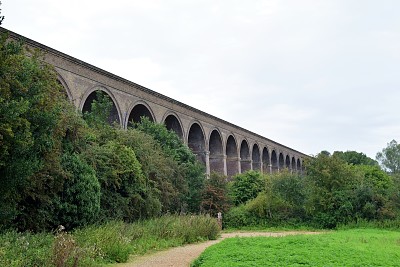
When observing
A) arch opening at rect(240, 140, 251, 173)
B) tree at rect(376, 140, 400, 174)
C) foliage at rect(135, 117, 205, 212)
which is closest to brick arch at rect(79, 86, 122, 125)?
foliage at rect(135, 117, 205, 212)

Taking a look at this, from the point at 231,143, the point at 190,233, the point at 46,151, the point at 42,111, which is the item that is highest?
the point at 231,143

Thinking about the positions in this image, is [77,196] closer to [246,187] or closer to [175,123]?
[246,187]

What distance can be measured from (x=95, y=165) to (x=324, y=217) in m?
13.1

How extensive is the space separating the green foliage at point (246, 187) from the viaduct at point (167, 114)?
14.1 ft

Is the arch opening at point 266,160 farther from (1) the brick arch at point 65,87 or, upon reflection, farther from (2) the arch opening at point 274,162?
(1) the brick arch at point 65,87

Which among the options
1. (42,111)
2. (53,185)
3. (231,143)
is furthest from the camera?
(231,143)

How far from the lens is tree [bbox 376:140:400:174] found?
75.8 meters

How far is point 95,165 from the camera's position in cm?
1372

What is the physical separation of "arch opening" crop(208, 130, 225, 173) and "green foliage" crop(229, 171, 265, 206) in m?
9.37

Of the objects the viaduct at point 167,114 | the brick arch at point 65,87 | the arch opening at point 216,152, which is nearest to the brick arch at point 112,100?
the viaduct at point 167,114

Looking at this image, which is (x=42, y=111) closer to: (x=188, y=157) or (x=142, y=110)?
(x=188, y=157)

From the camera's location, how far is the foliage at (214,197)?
23656 millimetres

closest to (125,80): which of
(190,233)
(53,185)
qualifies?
(190,233)

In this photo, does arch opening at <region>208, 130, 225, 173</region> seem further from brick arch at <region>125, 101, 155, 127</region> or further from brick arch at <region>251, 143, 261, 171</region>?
brick arch at <region>251, 143, 261, 171</region>
